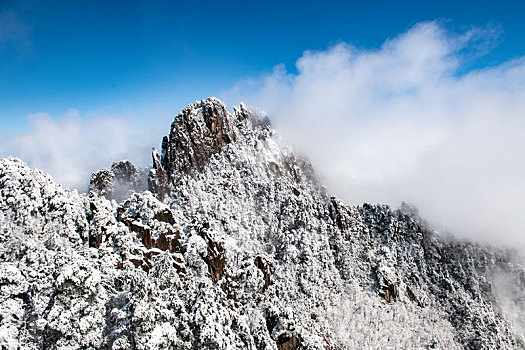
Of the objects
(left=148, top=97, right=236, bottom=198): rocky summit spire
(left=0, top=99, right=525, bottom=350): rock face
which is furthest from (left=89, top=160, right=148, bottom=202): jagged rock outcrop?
(left=148, top=97, right=236, bottom=198): rocky summit spire

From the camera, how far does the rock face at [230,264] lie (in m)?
44.1

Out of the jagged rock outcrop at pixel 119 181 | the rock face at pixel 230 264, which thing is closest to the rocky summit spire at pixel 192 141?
the rock face at pixel 230 264

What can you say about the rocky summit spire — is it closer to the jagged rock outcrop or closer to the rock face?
the rock face

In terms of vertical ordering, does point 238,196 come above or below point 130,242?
above

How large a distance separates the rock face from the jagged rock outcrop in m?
0.95

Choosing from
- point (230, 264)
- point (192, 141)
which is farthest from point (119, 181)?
point (230, 264)

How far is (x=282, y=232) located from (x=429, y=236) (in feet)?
257

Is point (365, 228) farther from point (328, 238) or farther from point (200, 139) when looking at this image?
point (200, 139)

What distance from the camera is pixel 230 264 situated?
99188 mm

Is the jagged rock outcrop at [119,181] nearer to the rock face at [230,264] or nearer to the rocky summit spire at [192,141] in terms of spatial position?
the rock face at [230,264]

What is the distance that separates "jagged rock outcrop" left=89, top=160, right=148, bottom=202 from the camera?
17714cm

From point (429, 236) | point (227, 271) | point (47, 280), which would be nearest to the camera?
point (47, 280)

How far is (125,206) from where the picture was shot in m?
99.9

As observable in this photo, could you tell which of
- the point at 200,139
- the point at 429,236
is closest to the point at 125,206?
the point at 200,139
